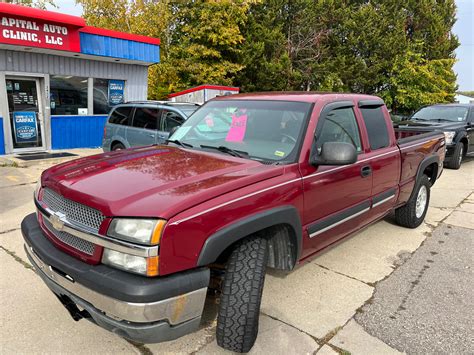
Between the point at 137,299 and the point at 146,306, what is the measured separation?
6 centimetres

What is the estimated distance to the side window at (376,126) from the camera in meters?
3.90

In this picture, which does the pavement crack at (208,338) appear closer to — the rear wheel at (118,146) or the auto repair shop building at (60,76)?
Result: the rear wheel at (118,146)

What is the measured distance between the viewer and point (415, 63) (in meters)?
23.2

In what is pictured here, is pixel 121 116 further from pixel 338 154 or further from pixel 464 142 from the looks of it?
pixel 464 142

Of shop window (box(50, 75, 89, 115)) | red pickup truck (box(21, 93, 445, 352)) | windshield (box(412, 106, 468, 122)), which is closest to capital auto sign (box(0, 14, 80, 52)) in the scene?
shop window (box(50, 75, 89, 115))

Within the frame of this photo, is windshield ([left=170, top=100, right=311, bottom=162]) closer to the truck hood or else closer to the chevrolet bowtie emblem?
the truck hood

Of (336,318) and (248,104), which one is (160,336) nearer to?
(336,318)

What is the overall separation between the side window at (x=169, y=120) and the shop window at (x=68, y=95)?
5.31 m

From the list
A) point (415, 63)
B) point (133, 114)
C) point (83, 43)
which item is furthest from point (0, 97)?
point (415, 63)

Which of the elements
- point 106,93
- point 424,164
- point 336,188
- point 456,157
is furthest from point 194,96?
point 336,188

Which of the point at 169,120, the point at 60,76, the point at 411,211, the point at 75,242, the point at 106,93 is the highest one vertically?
the point at 60,76

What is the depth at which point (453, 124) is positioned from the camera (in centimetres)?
988

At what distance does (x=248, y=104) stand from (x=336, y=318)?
2056 mm

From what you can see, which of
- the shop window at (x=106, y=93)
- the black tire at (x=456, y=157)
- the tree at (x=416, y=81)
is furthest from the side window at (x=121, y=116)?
the tree at (x=416, y=81)
